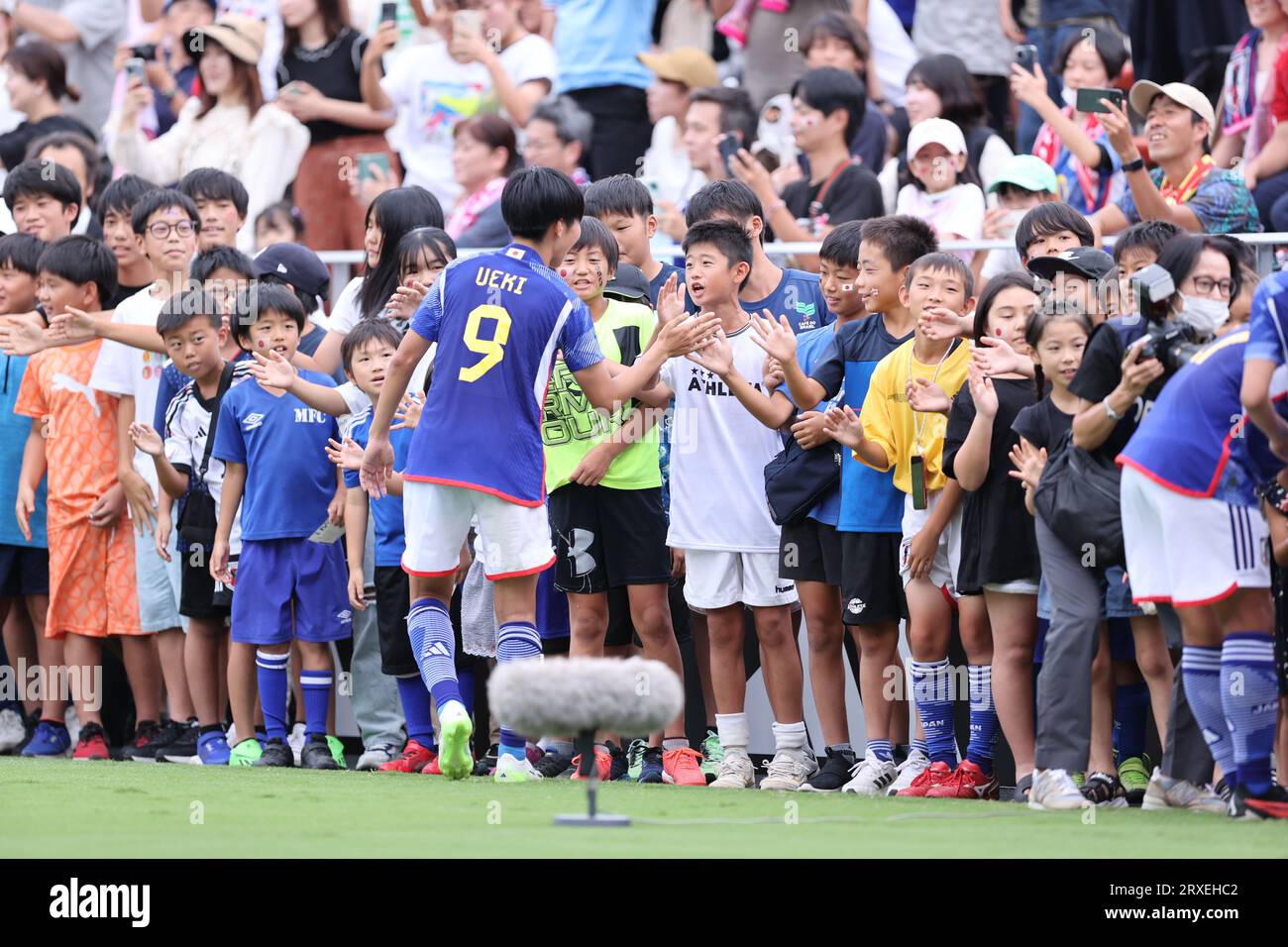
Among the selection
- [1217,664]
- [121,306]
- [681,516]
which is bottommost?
[1217,664]

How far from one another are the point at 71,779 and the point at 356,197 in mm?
5959

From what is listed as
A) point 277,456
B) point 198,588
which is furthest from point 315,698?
point 277,456

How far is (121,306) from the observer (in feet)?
34.2

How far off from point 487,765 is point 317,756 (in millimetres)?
917

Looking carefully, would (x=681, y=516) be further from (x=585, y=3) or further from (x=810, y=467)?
(x=585, y=3)

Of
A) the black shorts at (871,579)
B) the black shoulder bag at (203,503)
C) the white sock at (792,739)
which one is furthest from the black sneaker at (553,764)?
→ the black shoulder bag at (203,503)

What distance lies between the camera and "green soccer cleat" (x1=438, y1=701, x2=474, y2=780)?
779cm

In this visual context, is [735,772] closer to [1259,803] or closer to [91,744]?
[1259,803]

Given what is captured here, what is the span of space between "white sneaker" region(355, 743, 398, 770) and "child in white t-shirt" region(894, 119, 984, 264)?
3794mm

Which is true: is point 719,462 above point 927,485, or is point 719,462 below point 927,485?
above

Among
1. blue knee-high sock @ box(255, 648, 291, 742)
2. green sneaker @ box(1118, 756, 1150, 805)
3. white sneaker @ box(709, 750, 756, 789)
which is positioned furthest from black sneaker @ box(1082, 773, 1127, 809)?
blue knee-high sock @ box(255, 648, 291, 742)

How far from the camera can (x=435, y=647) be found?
8.04 meters

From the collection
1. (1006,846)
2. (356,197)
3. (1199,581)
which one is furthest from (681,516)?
(356,197)
